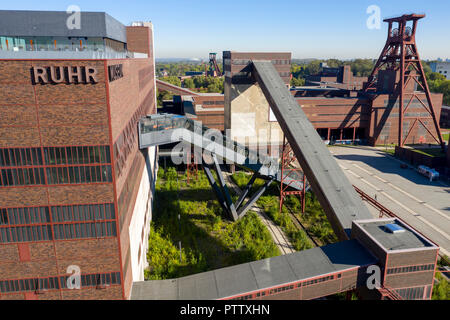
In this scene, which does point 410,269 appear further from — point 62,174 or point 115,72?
point 115,72

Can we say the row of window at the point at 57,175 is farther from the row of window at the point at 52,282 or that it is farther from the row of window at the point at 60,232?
the row of window at the point at 52,282

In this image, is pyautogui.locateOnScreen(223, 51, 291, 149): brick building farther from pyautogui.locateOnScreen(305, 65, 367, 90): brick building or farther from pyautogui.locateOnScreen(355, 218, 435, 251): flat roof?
pyautogui.locateOnScreen(305, 65, 367, 90): brick building

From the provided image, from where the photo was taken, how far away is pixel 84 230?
17.6 m

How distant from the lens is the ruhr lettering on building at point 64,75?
15.0m

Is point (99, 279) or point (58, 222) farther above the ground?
point (58, 222)

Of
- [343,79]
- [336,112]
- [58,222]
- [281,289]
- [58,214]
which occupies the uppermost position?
[343,79]

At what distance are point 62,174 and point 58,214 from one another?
2198mm

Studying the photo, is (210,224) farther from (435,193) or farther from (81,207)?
(435,193)

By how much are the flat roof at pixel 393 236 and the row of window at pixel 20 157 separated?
18971 mm

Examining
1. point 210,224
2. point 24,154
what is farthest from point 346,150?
point 24,154

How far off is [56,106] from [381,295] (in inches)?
772

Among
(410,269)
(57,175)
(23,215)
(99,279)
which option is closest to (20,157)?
(57,175)

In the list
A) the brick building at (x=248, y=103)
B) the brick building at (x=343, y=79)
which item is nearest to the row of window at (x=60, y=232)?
the brick building at (x=248, y=103)

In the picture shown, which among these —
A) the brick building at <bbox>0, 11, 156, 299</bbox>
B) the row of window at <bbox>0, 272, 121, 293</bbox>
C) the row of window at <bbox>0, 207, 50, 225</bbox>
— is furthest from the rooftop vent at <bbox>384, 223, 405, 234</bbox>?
the row of window at <bbox>0, 207, 50, 225</bbox>
